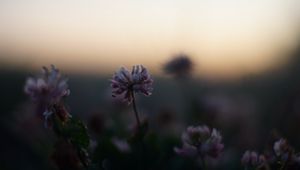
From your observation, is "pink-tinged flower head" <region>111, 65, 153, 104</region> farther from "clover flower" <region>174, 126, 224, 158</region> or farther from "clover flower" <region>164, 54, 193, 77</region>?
"clover flower" <region>164, 54, 193, 77</region>

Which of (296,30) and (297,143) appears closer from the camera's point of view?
(297,143)

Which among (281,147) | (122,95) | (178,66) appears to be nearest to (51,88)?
(122,95)

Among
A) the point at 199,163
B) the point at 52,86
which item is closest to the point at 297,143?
the point at 199,163

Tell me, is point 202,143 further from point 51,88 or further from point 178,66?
point 178,66

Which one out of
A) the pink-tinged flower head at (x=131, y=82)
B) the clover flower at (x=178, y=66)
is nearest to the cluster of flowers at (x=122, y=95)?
the pink-tinged flower head at (x=131, y=82)

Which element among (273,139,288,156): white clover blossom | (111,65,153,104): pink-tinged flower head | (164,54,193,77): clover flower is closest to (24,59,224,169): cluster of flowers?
(111,65,153,104): pink-tinged flower head

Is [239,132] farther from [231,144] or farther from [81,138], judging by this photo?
[81,138]

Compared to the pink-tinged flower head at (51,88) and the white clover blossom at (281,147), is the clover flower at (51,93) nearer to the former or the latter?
the pink-tinged flower head at (51,88)
